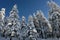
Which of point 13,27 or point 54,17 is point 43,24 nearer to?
point 54,17

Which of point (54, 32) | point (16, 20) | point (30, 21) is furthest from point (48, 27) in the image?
point (16, 20)

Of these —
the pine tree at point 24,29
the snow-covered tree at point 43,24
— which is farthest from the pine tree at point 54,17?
the pine tree at point 24,29

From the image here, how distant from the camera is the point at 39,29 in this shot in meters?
38.3

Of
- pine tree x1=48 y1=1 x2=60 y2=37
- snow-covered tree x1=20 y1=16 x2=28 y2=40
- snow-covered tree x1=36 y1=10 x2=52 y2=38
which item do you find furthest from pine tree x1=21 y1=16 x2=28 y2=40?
pine tree x1=48 y1=1 x2=60 y2=37

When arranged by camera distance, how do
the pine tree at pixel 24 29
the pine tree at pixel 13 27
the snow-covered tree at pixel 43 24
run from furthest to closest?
the snow-covered tree at pixel 43 24 → the pine tree at pixel 24 29 → the pine tree at pixel 13 27

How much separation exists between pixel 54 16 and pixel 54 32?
3.63m

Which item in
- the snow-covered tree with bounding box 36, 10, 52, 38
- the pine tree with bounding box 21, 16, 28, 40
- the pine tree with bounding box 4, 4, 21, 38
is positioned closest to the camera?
the pine tree with bounding box 4, 4, 21, 38

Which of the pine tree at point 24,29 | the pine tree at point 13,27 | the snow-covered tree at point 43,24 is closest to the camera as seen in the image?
the pine tree at point 13,27

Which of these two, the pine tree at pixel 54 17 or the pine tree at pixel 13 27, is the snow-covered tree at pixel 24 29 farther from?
the pine tree at pixel 54 17

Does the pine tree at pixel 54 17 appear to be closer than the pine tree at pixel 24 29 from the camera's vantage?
No

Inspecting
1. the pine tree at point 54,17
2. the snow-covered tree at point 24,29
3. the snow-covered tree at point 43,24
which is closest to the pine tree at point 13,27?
the snow-covered tree at point 24,29

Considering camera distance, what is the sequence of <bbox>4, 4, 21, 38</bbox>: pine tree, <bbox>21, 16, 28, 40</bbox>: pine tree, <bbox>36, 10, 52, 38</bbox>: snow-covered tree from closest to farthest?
<bbox>4, 4, 21, 38</bbox>: pine tree
<bbox>21, 16, 28, 40</bbox>: pine tree
<bbox>36, 10, 52, 38</bbox>: snow-covered tree

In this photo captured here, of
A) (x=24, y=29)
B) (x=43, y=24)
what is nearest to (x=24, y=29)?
(x=24, y=29)

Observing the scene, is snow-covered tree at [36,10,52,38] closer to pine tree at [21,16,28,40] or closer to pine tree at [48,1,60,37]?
pine tree at [48,1,60,37]
